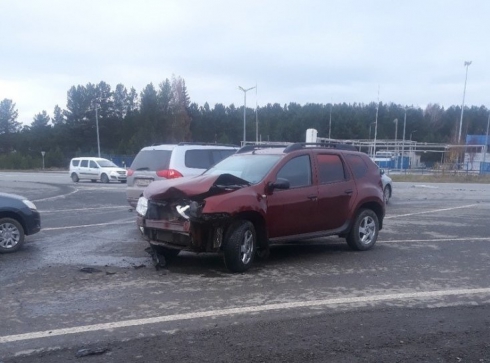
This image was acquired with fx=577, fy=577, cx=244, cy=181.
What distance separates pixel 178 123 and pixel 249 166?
5108 cm

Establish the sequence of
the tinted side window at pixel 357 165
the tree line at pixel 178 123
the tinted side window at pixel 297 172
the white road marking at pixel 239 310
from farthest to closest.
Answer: the tree line at pixel 178 123 < the tinted side window at pixel 357 165 < the tinted side window at pixel 297 172 < the white road marking at pixel 239 310

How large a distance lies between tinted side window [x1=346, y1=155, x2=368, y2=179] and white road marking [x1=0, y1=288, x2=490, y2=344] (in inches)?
122

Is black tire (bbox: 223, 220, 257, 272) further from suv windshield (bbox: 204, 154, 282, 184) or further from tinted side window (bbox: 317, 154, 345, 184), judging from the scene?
tinted side window (bbox: 317, 154, 345, 184)

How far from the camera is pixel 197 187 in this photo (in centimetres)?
770

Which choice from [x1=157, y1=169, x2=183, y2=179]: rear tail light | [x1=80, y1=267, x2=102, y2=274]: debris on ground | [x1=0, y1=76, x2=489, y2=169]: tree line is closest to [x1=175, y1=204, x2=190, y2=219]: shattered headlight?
[x1=80, y1=267, x2=102, y2=274]: debris on ground

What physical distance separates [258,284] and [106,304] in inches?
76.6

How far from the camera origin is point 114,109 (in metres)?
76.1

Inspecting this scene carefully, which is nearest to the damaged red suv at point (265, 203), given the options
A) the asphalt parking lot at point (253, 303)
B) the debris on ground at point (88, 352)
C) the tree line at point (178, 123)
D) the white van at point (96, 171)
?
the asphalt parking lot at point (253, 303)

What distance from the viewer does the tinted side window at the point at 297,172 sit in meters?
8.63

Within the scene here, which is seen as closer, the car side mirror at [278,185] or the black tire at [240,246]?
the black tire at [240,246]

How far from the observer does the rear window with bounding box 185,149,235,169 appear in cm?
1277

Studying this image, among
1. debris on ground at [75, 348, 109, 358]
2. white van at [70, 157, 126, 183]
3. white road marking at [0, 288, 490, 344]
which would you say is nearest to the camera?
debris on ground at [75, 348, 109, 358]

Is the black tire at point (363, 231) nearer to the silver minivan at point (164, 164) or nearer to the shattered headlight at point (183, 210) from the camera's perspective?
the shattered headlight at point (183, 210)

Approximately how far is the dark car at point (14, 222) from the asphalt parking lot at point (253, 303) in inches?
11.8
